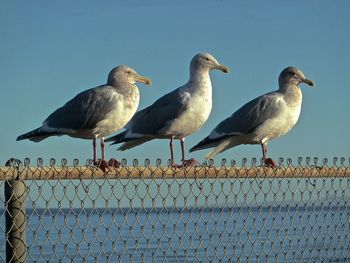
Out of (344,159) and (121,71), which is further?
(121,71)

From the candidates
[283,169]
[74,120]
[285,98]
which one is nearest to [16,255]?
[283,169]

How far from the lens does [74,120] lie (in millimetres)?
8867

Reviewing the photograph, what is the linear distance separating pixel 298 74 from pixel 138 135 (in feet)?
9.53

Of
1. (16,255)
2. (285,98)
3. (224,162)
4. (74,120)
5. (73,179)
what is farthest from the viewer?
(285,98)

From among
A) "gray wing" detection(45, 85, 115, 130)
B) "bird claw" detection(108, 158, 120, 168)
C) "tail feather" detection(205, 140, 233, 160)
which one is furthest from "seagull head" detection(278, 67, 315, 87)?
"bird claw" detection(108, 158, 120, 168)

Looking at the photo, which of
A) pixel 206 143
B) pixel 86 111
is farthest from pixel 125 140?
pixel 206 143

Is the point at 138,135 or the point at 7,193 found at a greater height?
the point at 138,135

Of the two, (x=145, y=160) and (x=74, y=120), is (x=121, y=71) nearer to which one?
(x=74, y=120)

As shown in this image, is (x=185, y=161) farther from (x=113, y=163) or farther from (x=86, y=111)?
(x=113, y=163)

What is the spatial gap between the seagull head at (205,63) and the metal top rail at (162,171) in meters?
2.96

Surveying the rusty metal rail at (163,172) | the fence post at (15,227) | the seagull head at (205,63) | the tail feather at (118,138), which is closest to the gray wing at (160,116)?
the tail feather at (118,138)

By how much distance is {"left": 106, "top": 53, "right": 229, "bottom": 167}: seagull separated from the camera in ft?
32.1

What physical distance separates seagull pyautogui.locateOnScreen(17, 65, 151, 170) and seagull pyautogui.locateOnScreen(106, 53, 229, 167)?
72 cm

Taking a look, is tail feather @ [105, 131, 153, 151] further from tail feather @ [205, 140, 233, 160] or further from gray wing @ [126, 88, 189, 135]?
tail feather @ [205, 140, 233, 160]
